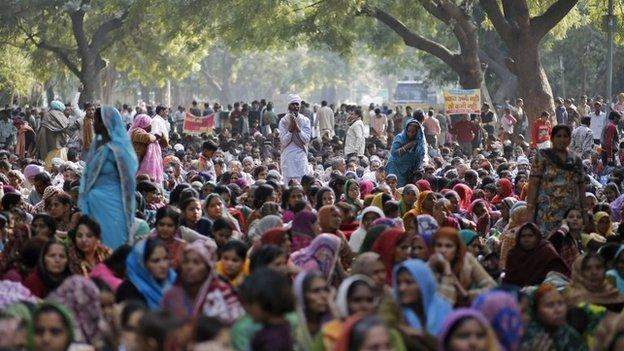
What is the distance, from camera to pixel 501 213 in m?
14.7

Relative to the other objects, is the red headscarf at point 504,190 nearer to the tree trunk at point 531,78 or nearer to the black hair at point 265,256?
the black hair at point 265,256

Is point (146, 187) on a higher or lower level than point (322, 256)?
higher

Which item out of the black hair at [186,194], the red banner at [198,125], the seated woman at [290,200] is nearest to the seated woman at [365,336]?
the black hair at [186,194]

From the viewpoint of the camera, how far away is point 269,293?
715 centimetres

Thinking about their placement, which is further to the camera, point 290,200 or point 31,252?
point 290,200

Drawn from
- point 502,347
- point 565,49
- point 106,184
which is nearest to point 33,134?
point 106,184

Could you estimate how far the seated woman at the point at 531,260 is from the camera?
10383 mm

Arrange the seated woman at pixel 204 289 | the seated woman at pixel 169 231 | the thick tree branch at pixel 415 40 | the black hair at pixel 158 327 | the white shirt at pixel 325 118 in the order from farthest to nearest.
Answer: the white shirt at pixel 325 118 → the thick tree branch at pixel 415 40 → the seated woman at pixel 169 231 → the seated woman at pixel 204 289 → the black hair at pixel 158 327

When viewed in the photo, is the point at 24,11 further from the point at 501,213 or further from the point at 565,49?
the point at 501,213

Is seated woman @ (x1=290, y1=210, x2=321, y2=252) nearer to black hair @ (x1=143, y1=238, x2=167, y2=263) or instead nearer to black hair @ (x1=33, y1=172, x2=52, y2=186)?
→ black hair @ (x1=143, y1=238, x2=167, y2=263)

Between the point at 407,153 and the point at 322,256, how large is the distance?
751 centimetres

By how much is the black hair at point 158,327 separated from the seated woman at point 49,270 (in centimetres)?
269

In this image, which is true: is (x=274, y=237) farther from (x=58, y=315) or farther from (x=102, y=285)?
(x=58, y=315)

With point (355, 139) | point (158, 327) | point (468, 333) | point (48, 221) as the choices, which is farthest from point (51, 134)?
point (158, 327)
